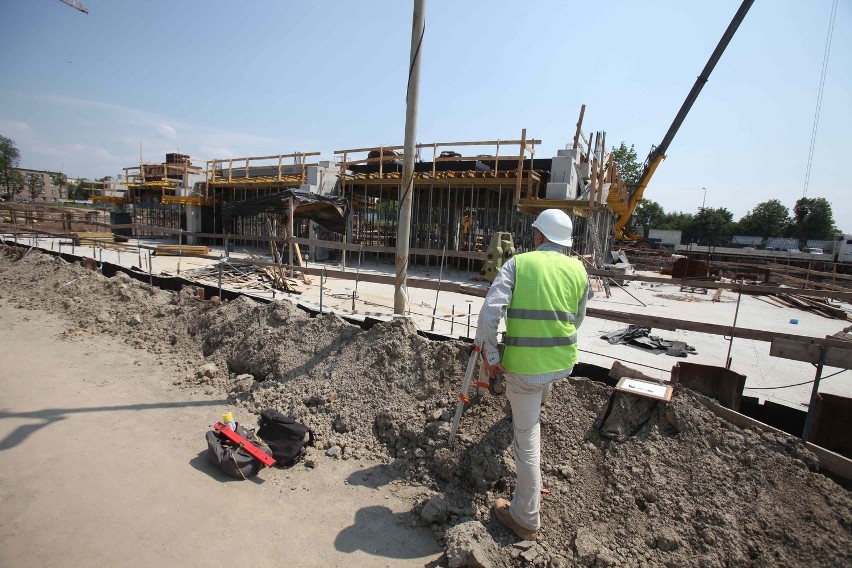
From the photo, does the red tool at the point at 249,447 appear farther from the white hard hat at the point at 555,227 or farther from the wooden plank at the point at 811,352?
the wooden plank at the point at 811,352

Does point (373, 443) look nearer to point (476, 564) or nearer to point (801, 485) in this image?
point (476, 564)

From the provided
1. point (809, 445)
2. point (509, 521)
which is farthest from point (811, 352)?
point (509, 521)

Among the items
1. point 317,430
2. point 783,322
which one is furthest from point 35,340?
point 783,322

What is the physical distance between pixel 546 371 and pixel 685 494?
1465 millimetres

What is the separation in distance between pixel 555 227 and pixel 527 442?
154cm

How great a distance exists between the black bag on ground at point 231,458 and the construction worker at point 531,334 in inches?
94.0

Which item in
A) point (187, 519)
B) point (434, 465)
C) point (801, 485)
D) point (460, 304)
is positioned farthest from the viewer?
point (460, 304)

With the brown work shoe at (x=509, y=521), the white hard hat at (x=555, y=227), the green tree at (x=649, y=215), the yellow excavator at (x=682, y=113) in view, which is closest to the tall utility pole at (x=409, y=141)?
the white hard hat at (x=555, y=227)

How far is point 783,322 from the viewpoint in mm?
9352

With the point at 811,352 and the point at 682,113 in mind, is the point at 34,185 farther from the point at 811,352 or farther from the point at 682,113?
the point at 811,352

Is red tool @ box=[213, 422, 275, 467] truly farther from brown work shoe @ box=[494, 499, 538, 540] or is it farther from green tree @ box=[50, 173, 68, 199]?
green tree @ box=[50, 173, 68, 199]

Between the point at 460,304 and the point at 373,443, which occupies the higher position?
the point at 460,304

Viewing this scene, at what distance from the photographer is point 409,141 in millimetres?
5066

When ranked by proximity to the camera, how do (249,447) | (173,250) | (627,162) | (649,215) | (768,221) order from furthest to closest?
(649,215)
(768,221)
(627,162)
(173,250)
(249,447)
